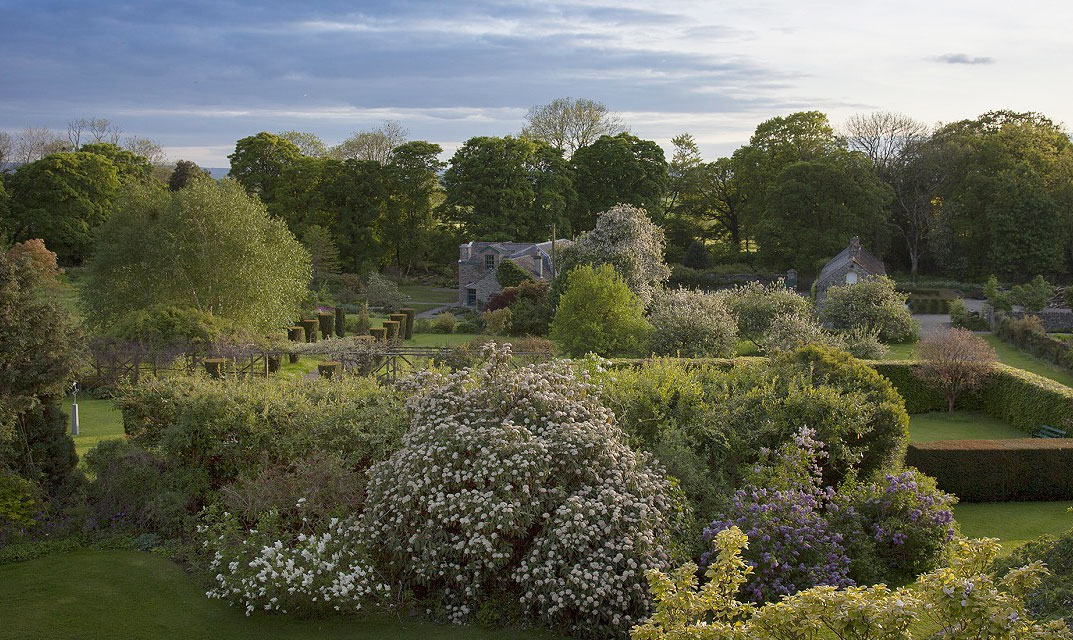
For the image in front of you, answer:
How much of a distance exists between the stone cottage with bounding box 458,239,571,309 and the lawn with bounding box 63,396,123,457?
24.0m

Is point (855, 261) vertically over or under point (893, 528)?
over

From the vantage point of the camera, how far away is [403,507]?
9289mm

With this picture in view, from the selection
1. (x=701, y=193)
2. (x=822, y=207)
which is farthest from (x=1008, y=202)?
(x=701, y=193)

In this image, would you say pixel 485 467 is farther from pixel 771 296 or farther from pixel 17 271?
pixel 771 296

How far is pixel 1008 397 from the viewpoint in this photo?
1864 centimetres

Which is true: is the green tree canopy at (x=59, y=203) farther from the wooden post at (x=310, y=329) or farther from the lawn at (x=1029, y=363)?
the lawn at (x=1029, y=363)

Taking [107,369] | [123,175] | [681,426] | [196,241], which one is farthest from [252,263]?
[123,175]

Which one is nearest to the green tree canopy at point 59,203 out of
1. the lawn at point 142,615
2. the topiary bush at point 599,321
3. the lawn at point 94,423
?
the lawn at point 94,423

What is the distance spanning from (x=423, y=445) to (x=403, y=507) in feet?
2.36

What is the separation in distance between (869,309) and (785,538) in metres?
21.7

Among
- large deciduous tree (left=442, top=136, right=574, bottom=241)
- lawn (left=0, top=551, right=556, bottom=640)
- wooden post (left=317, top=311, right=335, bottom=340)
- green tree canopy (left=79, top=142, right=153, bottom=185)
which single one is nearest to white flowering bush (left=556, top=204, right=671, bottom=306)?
wooden post (left=317, top=311, right=335, bottom=340)

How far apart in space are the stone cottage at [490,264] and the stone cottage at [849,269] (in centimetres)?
1302

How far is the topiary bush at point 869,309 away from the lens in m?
29.3

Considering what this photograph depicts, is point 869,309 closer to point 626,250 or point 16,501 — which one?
point 626,250
